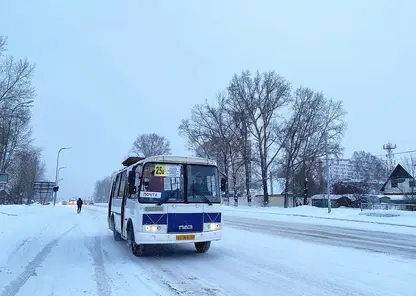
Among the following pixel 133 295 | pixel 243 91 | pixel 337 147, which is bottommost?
pixel 133 295

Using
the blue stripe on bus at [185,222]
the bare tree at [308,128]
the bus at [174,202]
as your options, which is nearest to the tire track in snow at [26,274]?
the bus at [174,202]

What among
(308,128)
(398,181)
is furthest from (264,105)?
(398,181)

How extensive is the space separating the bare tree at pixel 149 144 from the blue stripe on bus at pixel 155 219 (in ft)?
263

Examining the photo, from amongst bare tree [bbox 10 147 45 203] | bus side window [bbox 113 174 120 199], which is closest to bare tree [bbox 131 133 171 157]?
bare tree [bbox 10 147 45 203]

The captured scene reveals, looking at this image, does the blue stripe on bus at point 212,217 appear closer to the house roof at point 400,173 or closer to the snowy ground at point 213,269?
the snowy ground at point 213,269

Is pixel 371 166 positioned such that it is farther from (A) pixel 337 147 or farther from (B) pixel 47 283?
(B) pixel 47 283

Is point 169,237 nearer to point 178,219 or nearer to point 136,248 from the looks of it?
point 178,219

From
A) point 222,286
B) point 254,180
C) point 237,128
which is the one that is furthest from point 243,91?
point 222,286

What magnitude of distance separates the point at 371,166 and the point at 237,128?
73.8 meters

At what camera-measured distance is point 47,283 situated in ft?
25.3

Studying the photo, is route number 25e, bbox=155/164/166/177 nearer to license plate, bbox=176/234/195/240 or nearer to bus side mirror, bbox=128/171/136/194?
bus side mirror, bbox=128/171/136/194

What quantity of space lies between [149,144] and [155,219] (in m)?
83.1

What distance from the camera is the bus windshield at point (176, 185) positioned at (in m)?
10.4

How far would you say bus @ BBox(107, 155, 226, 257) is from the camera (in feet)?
33.7
